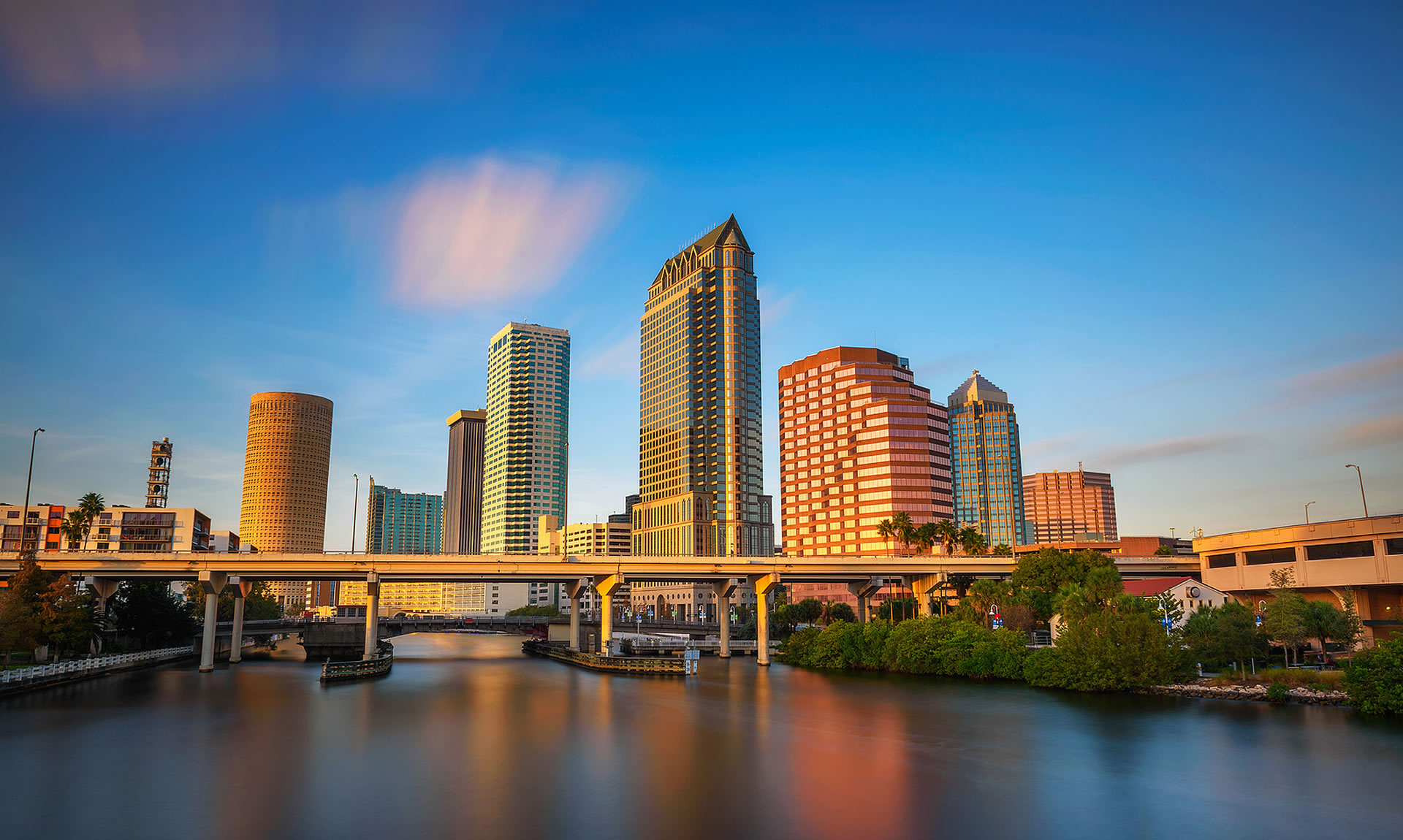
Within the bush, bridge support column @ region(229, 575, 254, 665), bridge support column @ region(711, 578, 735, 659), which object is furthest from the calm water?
bridge support column @ region(711, 578, 735, 659)

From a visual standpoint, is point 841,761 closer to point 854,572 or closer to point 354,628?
point 854,572

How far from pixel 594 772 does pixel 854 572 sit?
88091 mm

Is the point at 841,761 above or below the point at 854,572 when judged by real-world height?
below

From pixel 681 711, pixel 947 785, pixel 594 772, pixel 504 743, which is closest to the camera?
pixel 947 785

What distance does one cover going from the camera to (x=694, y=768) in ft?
149

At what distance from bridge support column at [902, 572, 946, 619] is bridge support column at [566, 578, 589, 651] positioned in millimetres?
50812

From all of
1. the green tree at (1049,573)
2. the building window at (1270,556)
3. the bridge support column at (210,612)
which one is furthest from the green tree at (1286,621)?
the bridge support column at (210,612)

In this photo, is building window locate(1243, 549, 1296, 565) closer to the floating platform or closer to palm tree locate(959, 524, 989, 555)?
palm tree locate(959, 524, 989, 555)

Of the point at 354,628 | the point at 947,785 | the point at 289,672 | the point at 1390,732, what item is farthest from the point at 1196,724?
the point at 354,628

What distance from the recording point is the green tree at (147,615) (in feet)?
401

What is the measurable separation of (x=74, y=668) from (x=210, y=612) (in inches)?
874

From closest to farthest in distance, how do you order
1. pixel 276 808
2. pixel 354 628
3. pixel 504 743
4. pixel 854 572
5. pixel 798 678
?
pixel 276 808 → pixel 504 743 → pixel 798 678 → pixel 854 572 → pixel 354 628

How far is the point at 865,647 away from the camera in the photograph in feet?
363

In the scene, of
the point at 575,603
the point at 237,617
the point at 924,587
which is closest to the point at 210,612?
the point at 237,617
